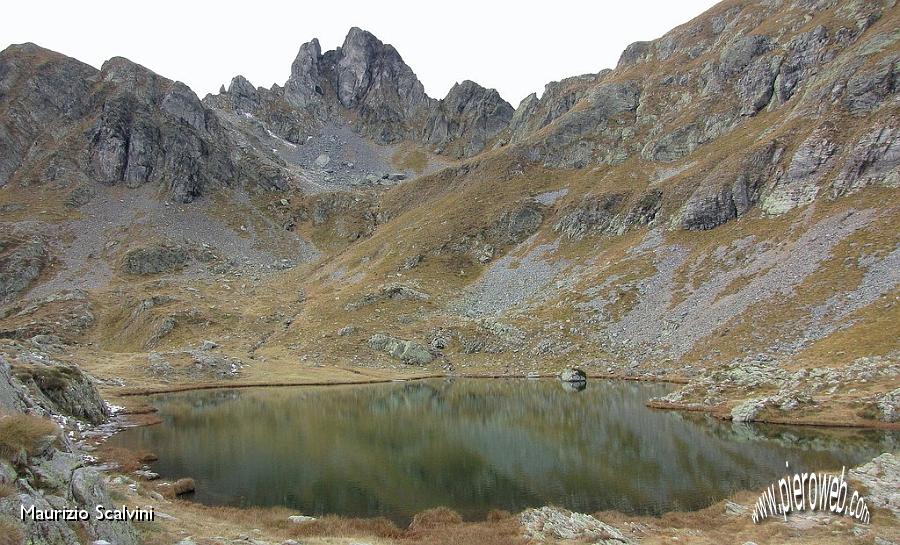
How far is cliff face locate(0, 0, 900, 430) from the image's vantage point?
7819 centimetres

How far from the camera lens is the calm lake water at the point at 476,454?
31.1 metres

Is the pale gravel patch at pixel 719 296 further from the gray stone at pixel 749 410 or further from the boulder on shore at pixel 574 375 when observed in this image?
the gray stone at pixel 749 410

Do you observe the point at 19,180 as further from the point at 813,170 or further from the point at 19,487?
the point at 813,170

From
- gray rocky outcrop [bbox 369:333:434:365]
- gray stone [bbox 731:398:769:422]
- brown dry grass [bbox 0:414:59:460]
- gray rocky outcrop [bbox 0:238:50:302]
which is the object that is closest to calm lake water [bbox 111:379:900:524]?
gray stone [bbox 731:398:769:422]

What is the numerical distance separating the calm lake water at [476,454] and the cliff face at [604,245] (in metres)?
11.8

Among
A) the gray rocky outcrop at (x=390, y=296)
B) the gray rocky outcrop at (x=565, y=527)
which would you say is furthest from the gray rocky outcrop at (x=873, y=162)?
the gray rocky outcrop at (x=565, y=527)

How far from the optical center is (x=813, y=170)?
104m

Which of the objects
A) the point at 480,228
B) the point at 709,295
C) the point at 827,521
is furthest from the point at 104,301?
the point at 827,521

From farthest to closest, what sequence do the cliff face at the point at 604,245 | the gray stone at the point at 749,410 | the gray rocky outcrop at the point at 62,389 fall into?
the cliff face at the point at 604,245, the gray stone at the point at 749,410, the gray rocky outcrop at the point at 62,389

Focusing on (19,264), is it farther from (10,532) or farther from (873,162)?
(873,162)

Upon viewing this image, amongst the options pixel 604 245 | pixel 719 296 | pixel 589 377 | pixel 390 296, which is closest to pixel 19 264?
pixel 390 296

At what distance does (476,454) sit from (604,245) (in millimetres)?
100469

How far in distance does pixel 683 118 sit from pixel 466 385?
121 m

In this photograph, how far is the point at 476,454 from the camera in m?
41.2
